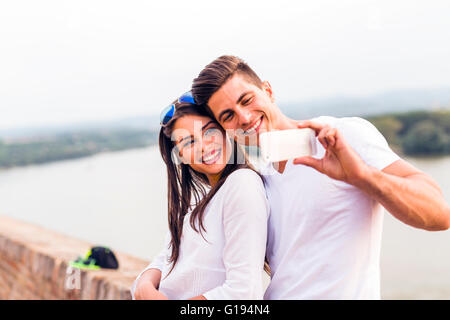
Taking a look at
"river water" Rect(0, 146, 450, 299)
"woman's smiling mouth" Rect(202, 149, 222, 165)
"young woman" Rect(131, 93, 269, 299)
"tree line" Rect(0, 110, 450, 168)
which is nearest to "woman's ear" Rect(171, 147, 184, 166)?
"young woman" Rect(131, 93, 269, 299)

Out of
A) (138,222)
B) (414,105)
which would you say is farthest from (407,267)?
(138,222)

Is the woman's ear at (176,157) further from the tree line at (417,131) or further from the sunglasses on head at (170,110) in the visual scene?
the tree line at (417,131)

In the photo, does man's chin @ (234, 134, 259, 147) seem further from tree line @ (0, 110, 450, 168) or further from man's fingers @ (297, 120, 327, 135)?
tree line @ (0, 110, 450, 168)

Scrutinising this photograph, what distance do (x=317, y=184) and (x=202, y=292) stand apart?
44 cm

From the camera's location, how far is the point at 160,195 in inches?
409

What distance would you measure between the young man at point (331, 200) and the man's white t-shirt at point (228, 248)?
0.08 m

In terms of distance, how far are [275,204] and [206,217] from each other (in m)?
0.20

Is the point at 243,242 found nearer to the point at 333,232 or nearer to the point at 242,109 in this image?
the point at 333,232

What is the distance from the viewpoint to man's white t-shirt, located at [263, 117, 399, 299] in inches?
45.3

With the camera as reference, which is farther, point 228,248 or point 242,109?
point 242,109

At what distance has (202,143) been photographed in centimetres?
137

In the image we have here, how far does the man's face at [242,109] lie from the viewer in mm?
1332

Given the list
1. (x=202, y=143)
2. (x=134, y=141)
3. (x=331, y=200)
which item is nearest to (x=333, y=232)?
(x=331, y=200)

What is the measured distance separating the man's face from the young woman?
0.19ft
